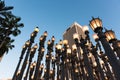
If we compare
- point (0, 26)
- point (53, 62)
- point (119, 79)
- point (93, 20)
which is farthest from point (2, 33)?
point (119, 79)

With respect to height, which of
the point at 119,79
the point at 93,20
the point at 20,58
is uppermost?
the point at 20,58

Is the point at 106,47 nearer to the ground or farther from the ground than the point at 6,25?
nearer to the ground

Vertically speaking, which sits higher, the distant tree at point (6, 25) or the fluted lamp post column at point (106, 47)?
the distant tree at point (6, 25)

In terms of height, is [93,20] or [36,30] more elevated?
[36,30]

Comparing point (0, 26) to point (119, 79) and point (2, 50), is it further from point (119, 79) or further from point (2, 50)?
point (119, 79)

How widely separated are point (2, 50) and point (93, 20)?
51.4ft

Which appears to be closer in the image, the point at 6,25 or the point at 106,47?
the point at 106,47

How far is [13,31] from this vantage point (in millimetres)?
22203

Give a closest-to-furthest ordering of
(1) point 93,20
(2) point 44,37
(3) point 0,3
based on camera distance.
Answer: (1) point 93,20 < (2) point 44,37 < (3) point 0,3

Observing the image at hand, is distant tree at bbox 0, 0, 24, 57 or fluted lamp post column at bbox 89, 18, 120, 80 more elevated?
distant tree at bbox 0, 0, 24, 57

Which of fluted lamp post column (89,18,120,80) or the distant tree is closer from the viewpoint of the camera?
fluted lamp post column (89,18,120,80)

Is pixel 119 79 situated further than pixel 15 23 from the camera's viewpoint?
No

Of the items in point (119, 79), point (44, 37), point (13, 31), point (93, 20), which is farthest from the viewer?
point (13, 31)

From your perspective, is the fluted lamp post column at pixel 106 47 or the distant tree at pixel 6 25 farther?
the distant tree at pixel 6 25
